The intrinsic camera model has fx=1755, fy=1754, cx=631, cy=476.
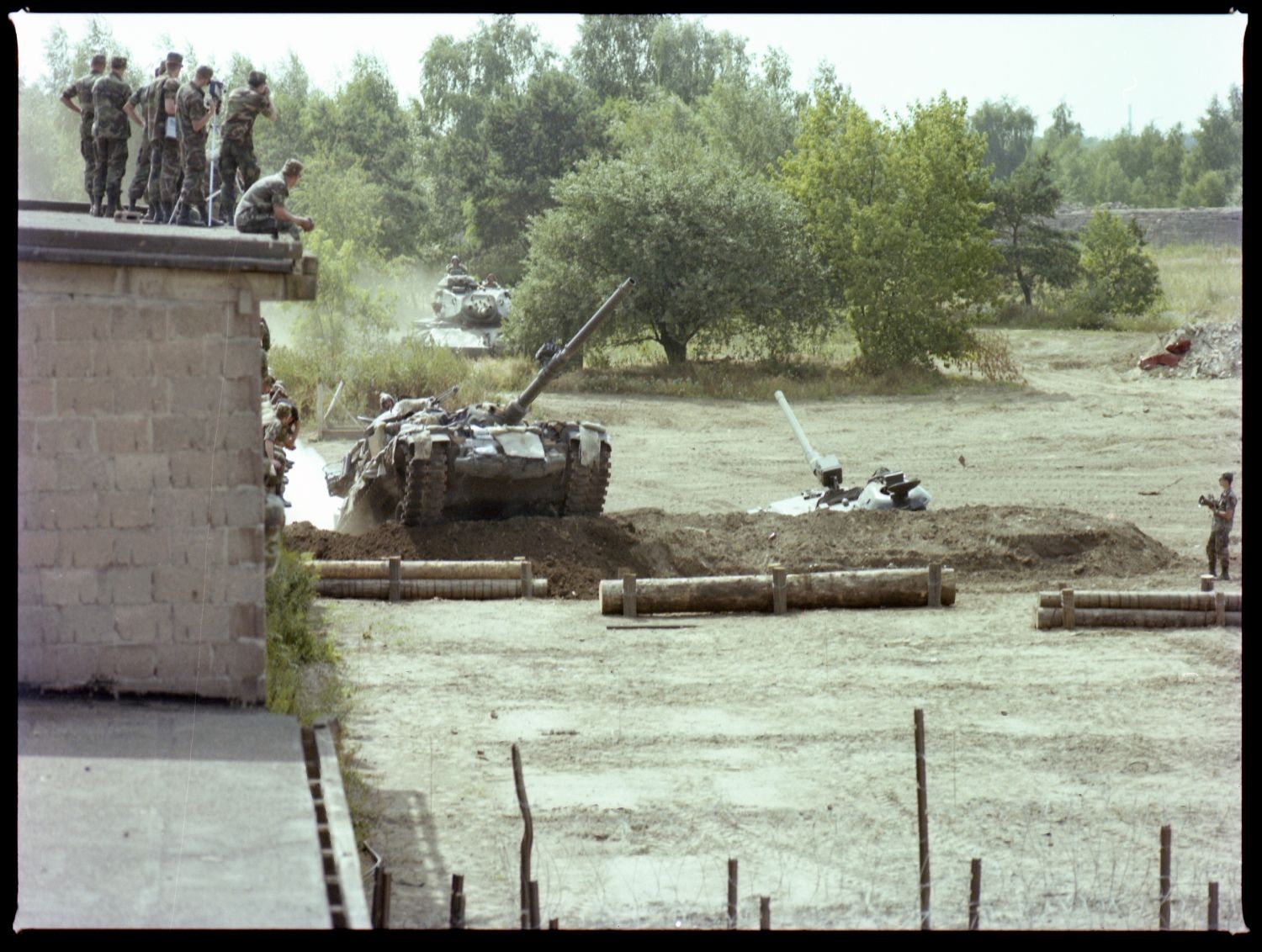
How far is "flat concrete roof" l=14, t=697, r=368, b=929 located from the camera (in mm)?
6008

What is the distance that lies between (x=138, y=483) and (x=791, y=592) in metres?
7.88

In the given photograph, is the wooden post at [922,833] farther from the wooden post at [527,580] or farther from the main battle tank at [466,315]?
the main battle tank at [466,315]

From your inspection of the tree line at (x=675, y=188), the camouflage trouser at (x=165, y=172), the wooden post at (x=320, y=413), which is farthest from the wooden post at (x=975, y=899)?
the wooden post at (x=320, y=413)

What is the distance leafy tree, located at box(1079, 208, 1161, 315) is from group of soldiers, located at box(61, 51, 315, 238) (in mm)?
30028

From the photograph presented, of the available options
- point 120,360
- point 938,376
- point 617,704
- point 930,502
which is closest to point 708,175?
point 938,376

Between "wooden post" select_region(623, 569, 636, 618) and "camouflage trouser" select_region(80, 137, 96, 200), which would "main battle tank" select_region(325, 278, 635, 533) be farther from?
"camouflage trouser" select_region(80, 137, 96, 200)

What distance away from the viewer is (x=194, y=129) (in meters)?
12.4

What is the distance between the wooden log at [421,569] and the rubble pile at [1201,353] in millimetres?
20533

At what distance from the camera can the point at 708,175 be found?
117 feet

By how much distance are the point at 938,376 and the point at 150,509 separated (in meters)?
27.6

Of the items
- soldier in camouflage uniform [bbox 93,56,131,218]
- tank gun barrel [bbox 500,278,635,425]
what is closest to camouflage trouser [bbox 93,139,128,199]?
soldier in camouflage uniform [bbox 93,56,131,218]

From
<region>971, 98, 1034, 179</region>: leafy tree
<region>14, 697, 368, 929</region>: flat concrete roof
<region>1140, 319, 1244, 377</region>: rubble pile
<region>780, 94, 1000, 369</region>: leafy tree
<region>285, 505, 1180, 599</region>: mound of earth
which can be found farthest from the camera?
<region>971, 98, 1034, 179</region>: leafy tree

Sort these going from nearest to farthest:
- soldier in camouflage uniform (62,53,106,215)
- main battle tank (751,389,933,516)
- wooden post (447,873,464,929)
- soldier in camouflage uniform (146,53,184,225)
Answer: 1. wooden post (447,873,464,929)
2. soldier in camouflage uniform (146,53,184,225)
3. soldier in camouflage uniform (62,53,106,215)
4. main battle tank (751,389,933,516)
